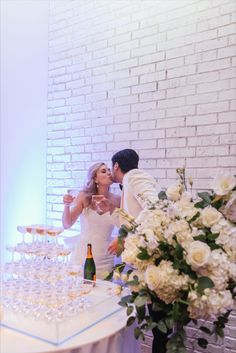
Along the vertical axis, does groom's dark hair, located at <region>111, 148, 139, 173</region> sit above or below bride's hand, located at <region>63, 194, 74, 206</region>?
above

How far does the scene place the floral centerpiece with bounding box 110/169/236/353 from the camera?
1139mm

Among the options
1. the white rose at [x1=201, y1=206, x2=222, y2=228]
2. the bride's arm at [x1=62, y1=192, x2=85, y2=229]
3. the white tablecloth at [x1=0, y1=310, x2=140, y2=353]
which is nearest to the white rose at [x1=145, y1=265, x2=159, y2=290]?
the white rose at [x1=201, y1=206, x2=222, y2=228]

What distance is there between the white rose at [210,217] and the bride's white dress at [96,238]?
54.2 inches

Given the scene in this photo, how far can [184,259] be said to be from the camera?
1.18 meters

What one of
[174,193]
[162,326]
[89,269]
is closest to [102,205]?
[89,269]

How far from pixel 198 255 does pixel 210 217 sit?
0.49ft

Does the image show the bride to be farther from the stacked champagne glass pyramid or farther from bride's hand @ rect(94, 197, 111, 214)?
the stacked champagne glass pyramid

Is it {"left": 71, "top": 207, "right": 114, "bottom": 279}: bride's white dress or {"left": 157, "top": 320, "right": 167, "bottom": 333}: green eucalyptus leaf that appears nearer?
{"left": 157, "top": 320, "right": 167, "bottom": 333}: green eucalyptus leaf

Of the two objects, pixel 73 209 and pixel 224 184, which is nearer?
pixel 224 184

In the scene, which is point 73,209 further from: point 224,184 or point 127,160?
point 224,184

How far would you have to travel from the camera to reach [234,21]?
7.36 ft

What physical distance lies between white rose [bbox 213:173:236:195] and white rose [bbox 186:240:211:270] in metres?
0.20

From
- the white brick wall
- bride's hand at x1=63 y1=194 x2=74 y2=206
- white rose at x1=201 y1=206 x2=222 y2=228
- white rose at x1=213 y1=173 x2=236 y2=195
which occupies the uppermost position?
the white brick wall

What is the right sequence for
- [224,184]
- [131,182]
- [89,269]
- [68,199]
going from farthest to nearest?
[68,199], [131,182], [89,269], [224,184]
